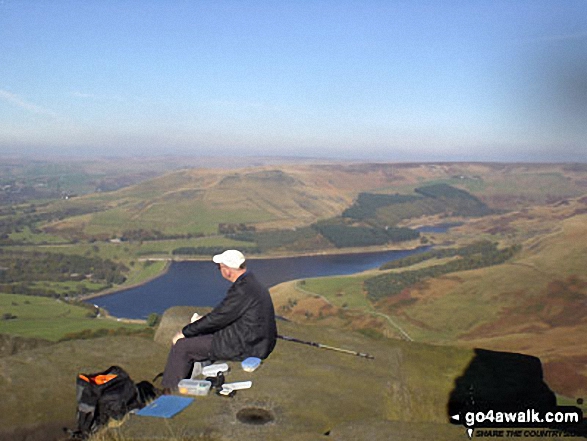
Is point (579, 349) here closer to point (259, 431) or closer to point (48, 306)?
point (259, 431)

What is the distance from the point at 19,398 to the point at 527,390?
10360 mm

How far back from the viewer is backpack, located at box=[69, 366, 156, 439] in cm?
748

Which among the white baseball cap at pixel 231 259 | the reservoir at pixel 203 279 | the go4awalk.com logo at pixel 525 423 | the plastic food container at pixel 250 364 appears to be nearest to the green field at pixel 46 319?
the reservoir at pixel 203 279

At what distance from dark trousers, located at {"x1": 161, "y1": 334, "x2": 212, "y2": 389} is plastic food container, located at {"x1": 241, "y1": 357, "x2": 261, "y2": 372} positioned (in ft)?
2.44

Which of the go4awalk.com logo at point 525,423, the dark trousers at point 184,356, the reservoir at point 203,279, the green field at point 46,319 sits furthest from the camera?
the reservoir at point 203,279

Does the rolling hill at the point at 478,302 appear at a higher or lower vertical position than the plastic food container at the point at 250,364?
lower

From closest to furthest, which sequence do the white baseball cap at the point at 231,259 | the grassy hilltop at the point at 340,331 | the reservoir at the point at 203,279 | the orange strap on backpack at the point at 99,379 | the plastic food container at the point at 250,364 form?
the orange strap on backpack at the point at 99,379 → the grassy hilltop at the point at 340,331 → the white baseball cap at the point at 231,259 → the plastic food container at the point at 250,364 → the reservoir at the point at 203,279

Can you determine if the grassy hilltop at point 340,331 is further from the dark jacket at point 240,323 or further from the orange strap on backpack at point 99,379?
the orange strap on backpack at point 99,379

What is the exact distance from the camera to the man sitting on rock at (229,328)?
893cm

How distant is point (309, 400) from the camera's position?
8.49 m

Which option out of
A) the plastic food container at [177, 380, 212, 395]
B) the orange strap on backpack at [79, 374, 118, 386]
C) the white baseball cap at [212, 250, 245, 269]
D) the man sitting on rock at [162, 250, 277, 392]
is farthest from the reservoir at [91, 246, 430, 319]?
the orange strap on backpack at [79, 374, 118, 386]

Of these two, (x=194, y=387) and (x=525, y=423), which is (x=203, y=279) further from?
(x=525, y=423)

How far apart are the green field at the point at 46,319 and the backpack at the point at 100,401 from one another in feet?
233

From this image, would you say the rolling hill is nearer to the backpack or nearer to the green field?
the green field
